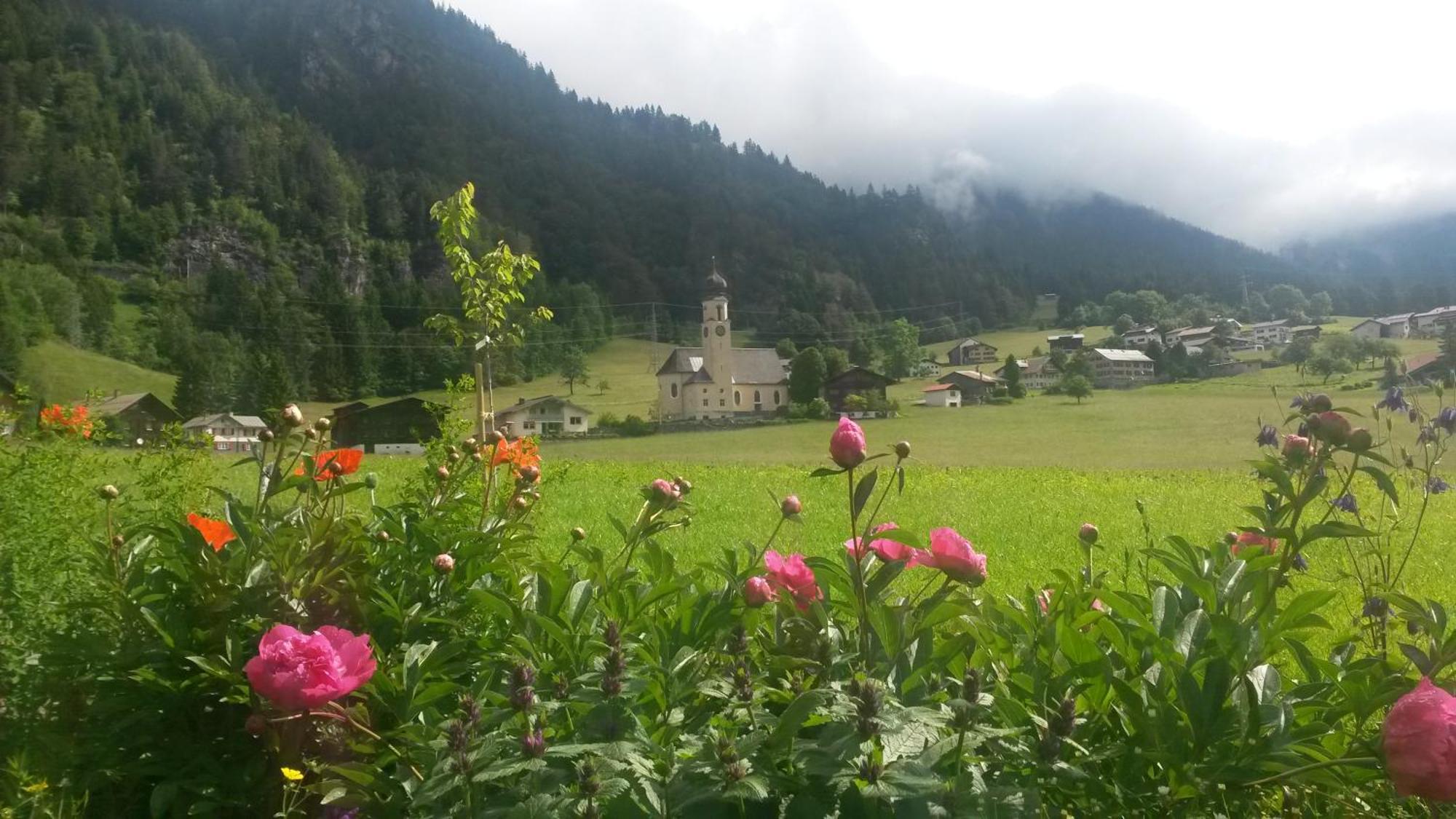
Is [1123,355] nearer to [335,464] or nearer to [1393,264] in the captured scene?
[1393,264]

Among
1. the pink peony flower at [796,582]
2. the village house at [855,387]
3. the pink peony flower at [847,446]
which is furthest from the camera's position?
the village house at [855,387]

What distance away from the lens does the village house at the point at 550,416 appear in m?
3.39

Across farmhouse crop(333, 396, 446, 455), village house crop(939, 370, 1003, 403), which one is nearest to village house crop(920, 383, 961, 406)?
village house crop(939, 370, 1003, 403)

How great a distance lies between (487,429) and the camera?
7.99 feet

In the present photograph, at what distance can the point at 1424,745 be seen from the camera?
0.62 m

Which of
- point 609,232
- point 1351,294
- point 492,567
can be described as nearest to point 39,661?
point 492,567

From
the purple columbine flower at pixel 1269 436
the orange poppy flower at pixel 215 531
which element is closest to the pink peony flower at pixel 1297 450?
the purple columbine flower at pixel 1269 436

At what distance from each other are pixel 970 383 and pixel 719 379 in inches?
42.0

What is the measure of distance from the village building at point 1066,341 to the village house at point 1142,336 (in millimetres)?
197

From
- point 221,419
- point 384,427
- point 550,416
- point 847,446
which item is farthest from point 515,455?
point 221,419

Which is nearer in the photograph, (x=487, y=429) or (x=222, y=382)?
(x=487, y=429)

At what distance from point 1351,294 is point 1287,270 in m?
0.35

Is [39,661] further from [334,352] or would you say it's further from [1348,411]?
[334,352]

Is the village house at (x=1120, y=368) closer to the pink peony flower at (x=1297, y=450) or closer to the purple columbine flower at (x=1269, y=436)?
the purple columbine flower at (x=1269, y=436)
